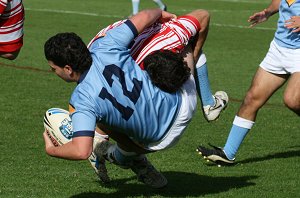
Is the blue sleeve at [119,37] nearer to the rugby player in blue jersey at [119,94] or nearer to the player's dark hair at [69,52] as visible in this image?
the rugby player in blue jersey at [119,94]

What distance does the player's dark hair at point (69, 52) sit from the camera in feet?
20.6

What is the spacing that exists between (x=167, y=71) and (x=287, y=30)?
7.06 feet

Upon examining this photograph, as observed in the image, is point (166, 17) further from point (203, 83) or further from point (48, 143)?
point (48, 143)

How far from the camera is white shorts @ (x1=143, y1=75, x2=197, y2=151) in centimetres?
664

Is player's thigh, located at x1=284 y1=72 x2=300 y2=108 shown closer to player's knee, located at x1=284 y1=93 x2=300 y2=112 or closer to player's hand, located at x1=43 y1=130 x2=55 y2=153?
player's knee, located at x1=284 y1=93 x2=300 y2=112

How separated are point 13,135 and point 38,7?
16516mm

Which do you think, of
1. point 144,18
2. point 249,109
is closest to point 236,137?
point 249,109

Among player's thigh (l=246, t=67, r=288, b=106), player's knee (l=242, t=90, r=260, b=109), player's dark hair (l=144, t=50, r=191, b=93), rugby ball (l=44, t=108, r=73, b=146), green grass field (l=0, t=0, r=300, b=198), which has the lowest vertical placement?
green grass field (l=0, t=0, r=300, b=198)

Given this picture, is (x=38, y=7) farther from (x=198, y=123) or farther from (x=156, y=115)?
(x=156, y=115)

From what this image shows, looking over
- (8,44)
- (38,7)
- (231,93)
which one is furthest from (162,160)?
(38,7)

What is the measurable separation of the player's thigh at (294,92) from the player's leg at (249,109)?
0.23 m

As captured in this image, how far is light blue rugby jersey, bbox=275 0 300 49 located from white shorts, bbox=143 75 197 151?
186 centimetres

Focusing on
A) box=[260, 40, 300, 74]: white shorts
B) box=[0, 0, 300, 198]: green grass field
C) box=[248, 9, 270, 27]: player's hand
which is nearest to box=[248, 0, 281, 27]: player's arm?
box=[248, 9, 270, 27]: player's hand

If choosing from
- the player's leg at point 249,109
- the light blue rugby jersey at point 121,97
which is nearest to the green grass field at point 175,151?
the player's leg at point 249,109
